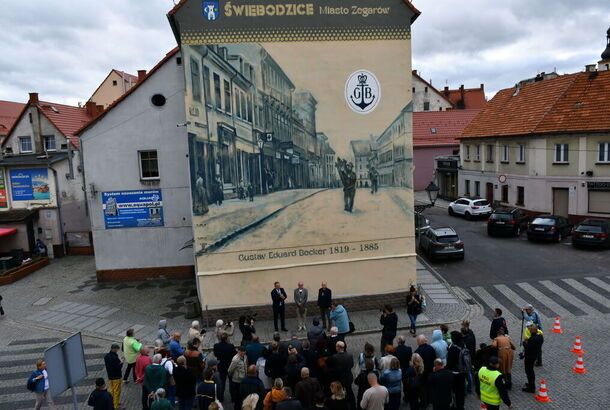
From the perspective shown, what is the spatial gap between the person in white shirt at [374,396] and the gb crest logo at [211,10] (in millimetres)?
11299

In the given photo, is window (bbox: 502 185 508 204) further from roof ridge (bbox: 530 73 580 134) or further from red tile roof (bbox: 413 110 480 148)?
red tile roof (bbox: 413 110 480 148)

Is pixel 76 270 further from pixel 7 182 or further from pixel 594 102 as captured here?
pixel 594 102

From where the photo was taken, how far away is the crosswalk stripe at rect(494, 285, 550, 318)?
16.9 metres

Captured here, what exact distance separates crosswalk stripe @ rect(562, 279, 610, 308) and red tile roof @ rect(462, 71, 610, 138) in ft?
42.2

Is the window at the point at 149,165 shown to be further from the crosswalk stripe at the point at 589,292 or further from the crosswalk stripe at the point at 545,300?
the crosswalk stripe at the point at 589,292

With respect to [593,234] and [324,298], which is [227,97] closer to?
[324,298]

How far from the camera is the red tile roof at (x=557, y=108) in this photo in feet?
95.1

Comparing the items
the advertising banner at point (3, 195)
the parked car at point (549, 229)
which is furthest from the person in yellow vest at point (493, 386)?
the advertising banner at point (3, 195)

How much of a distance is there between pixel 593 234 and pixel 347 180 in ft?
47.6

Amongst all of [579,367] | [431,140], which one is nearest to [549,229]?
[579,367]

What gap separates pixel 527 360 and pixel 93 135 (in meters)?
18.3

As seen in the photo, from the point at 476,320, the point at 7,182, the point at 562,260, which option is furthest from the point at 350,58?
the point at 7,182

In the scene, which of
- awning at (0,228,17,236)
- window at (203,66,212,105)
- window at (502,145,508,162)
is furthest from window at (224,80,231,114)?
window at (502,145,508,162)

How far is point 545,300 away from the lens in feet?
56.2
